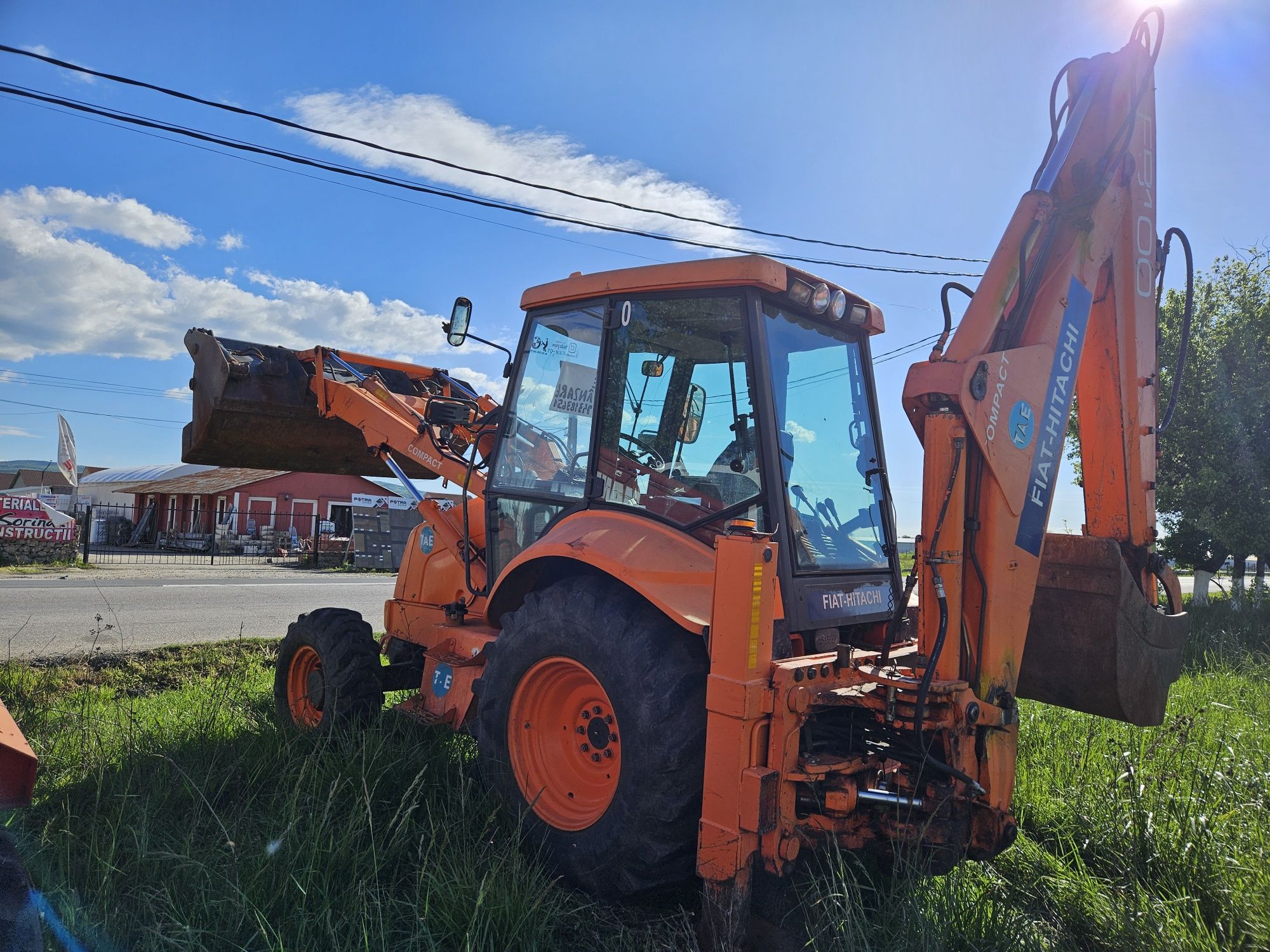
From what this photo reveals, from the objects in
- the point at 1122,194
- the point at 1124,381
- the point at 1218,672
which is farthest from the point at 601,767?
the point at 1218,672

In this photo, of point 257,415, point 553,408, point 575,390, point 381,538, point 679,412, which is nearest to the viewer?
point 679,412

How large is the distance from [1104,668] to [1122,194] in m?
2.11

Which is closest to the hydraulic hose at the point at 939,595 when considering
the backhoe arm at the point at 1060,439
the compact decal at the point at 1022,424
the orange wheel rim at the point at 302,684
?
the backhoe arm at the point at 1060,439

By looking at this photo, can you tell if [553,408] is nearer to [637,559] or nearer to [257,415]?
[637,559]

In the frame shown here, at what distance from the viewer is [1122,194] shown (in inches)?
152

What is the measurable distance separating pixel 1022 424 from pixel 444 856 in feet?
9.24

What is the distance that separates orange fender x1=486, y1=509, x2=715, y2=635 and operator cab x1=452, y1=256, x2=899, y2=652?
0.35 ft

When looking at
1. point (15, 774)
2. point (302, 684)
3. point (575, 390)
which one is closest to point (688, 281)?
point (575, 390)

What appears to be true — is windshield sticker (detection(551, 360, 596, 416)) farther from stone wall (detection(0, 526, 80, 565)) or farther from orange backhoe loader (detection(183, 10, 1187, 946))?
stone wall (detection(0, 526, 80, 565))

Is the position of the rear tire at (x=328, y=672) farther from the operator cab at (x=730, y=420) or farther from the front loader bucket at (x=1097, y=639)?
the front loader bucket at (x=1097, y=639)

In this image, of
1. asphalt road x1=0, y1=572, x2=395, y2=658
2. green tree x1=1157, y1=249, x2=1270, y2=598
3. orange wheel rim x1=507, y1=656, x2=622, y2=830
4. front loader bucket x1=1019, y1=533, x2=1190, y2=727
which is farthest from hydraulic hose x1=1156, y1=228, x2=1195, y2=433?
green tree x1=1157, y1=249, x2=1270, y2=598

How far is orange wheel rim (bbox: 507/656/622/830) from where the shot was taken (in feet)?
11.4

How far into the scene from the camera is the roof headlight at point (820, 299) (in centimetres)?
370

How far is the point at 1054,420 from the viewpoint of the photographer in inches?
140
